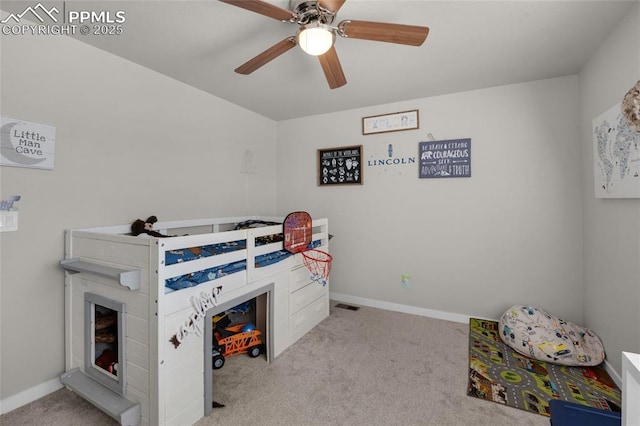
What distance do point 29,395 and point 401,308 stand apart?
9.75ft

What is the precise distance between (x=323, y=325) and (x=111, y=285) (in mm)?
1780

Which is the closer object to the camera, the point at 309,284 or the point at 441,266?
the point at 309,284

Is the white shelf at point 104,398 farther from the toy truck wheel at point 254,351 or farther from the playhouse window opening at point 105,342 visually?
the toy truck wheel at point 254,351

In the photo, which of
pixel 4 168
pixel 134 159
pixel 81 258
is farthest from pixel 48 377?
pixel 134 159

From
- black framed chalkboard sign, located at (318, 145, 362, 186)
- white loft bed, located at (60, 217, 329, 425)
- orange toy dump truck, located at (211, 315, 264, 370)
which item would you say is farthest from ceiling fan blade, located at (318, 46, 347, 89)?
orange toy dump truck, located at (211, 315, 264, 370)

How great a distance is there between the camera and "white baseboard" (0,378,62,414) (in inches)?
63.7

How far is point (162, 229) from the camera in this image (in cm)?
236

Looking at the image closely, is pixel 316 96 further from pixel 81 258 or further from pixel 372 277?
pixel 81 258

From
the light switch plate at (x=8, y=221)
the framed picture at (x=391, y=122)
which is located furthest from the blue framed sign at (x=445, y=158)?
the light switch plate at (x=8, y=221)

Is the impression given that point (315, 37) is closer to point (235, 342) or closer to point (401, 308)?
point (235, 342)

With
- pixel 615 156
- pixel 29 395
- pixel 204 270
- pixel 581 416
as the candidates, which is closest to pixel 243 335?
pixel 204 270

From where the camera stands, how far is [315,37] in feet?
4.84

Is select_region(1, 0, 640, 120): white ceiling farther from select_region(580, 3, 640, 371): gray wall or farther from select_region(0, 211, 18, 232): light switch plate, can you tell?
select_region(0, 211, 18, 232): light switch plate

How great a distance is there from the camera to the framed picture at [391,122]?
2.98 metres
